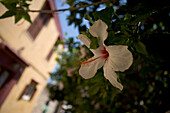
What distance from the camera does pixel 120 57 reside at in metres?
0.49

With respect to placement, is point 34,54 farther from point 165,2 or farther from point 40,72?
point 165,2

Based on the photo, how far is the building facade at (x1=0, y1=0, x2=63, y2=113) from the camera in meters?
3.58

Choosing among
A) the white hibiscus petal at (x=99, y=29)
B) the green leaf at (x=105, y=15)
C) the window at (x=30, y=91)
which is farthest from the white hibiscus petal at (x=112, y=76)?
the window at (x=30, y=91)

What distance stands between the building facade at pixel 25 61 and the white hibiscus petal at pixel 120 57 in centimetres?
283

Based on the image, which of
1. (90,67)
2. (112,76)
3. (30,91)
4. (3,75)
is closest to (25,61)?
(3,75)

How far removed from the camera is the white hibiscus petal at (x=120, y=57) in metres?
0.47

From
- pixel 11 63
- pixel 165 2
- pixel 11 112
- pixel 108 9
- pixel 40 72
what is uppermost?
pixel 108 9

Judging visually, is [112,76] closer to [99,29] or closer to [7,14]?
[99,29]

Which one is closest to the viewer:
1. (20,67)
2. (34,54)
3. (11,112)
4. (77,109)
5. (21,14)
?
(21,14)

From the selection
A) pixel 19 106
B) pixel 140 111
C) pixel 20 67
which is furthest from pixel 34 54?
pixel 140 111

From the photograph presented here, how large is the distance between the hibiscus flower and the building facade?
271cm

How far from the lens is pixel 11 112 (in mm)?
3906

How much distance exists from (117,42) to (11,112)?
478 centimetres

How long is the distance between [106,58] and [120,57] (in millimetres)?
124
